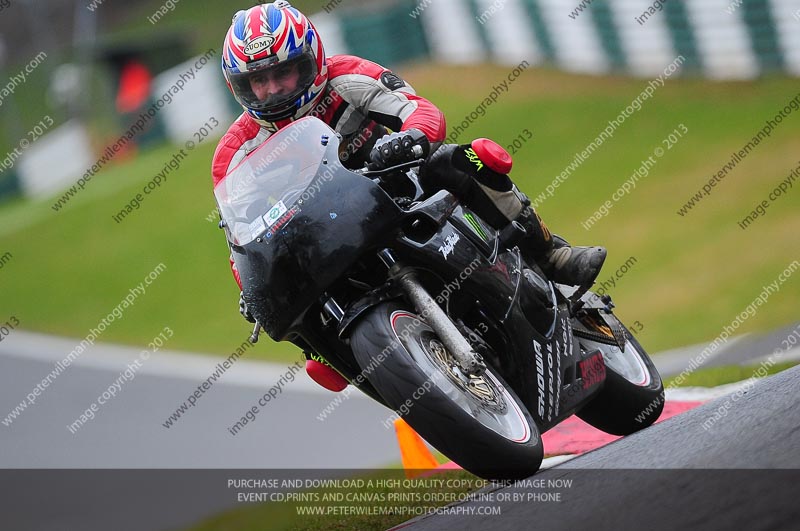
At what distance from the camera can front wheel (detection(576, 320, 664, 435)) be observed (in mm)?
6238

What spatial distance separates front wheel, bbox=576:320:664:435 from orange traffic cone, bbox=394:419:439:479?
3.37 feet

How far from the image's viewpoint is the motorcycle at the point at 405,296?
472cm

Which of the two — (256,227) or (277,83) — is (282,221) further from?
(277,83)

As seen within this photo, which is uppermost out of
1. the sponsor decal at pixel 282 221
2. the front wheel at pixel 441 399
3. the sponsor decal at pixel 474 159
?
the sponsor decal at pixel 282 221

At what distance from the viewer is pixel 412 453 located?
684cm

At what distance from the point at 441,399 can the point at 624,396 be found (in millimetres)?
1964

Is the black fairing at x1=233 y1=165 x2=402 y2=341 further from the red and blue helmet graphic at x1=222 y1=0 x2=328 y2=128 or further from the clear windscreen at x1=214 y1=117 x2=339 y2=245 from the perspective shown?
the red and blue helmet graphic at x1=222 y1=0 x2=328 y2=128

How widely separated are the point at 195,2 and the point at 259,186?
119 ft

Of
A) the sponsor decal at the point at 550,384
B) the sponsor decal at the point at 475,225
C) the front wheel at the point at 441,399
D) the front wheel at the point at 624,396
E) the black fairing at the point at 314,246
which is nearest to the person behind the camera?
the front wheel at the point at 441,399

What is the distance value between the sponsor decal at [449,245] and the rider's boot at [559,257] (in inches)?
32.0

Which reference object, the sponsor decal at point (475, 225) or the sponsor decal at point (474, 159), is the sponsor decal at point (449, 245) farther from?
the sponsor decal at point (474, 159)

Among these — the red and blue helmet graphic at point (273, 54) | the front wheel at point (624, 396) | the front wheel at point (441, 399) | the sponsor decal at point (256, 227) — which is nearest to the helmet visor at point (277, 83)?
the red and blue helmet graphic at point (273, 54)

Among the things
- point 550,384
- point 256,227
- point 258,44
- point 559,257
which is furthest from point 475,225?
point 258,44

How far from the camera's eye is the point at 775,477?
3818 millimetres
